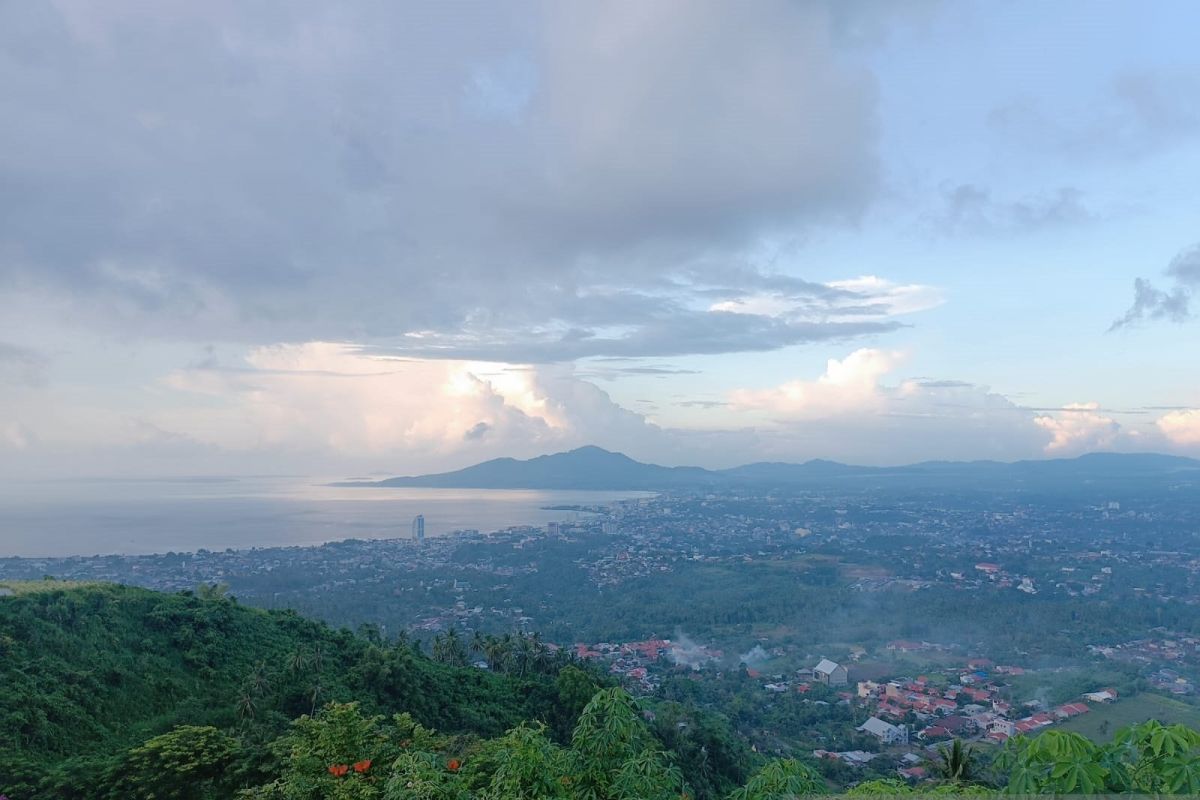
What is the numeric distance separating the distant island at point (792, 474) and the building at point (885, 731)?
3188 inches

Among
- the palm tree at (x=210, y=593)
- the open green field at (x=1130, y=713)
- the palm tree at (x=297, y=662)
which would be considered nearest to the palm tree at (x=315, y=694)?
the palm tree at (x=297, y=662)

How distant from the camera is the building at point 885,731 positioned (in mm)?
17453

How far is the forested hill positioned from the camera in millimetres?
9273

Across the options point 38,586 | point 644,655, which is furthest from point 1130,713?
point 38,586

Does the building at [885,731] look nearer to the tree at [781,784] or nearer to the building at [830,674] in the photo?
the building at [830,674]

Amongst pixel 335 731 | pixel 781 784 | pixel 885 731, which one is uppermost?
pixel 781 784

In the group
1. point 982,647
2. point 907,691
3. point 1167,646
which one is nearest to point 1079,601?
point 1167,646

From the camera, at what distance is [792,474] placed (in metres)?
125

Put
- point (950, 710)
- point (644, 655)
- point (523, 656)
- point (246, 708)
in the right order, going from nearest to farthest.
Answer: point (246, 708)
point (523, 656)
point (950, 710)
point (644, 655)

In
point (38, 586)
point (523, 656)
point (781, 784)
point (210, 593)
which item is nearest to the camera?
point (781, 784)

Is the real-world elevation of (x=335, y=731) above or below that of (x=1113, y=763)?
below

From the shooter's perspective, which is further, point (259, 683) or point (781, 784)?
point (259, 683)

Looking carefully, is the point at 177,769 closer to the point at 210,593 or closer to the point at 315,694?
the point at 315,694

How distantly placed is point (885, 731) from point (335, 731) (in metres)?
17.1
